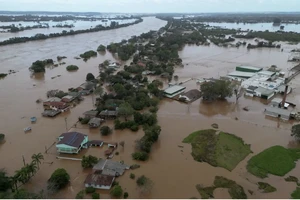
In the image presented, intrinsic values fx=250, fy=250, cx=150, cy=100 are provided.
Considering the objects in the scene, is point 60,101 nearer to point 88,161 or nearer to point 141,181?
point 88,161

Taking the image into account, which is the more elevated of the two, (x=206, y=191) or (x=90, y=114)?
(x=90, y=114)

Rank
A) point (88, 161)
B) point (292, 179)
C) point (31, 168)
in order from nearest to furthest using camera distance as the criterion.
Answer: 1. point (31, 168)
2. point (292, 179)
3. point (88, 161)

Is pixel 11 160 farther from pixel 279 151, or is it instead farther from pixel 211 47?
pixel 211 47

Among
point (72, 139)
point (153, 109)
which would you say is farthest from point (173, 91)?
point (72, 139)

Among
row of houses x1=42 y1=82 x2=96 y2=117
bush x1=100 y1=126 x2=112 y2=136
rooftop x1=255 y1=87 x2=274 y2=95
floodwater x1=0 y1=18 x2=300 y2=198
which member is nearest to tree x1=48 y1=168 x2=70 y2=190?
floodwater x1=0 y1=18 x2=300 y2=198

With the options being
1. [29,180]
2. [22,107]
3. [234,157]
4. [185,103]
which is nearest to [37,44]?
[22,107]

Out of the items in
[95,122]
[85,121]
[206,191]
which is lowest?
[206,191]

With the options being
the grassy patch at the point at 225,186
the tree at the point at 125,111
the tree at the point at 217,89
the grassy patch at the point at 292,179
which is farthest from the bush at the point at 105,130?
the grassy patch at the point at 292,179
